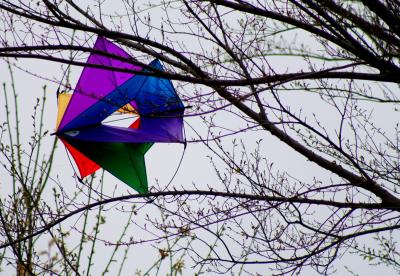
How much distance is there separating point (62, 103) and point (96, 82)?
0.29 meters

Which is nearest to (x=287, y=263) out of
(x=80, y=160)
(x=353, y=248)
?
(x=353, y=248)

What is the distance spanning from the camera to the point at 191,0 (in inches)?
142

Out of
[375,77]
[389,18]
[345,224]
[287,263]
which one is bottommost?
[287,263]

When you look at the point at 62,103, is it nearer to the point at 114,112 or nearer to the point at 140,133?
the point at 114,112

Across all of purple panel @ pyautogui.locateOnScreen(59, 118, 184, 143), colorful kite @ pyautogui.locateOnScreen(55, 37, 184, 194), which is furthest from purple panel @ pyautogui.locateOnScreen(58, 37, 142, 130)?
purple panel @ pyautogui.locateOnScreen(59, 118, 184, 143)

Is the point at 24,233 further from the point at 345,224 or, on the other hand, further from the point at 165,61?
the point at 345,224

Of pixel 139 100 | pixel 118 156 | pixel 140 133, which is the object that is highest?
pixel 139 100

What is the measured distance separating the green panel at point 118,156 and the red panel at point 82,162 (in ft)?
0.17

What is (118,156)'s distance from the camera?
344cm

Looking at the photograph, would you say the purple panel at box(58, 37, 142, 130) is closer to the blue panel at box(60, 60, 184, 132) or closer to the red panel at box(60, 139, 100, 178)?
the blue panel at box(60, 60, 184, 132)

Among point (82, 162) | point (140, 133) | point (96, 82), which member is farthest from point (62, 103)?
point (140, 133)

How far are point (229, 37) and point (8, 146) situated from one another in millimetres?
2049

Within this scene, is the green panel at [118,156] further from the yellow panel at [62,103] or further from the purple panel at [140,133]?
the yellow panel at [62,103]

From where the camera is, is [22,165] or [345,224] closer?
[345,224]
